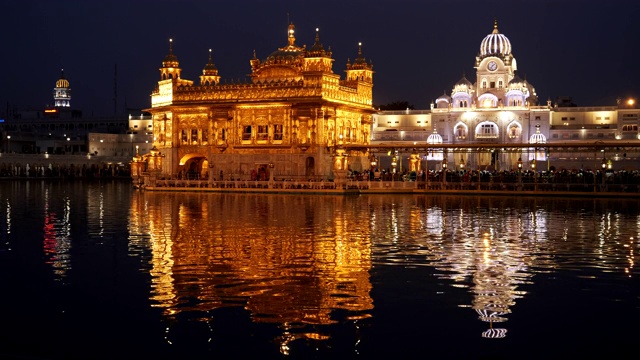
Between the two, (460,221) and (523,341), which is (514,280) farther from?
(460,221)

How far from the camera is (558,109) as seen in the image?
93.2 metres

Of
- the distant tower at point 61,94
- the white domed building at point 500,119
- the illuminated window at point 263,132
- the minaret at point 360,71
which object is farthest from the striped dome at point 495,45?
the distant tower at point 61,94

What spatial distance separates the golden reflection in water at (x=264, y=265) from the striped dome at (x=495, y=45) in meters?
74.0

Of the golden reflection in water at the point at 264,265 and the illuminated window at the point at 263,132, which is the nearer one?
the golden reflection in water at the point at 264,265

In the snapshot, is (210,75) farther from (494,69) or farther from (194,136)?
(494,69)

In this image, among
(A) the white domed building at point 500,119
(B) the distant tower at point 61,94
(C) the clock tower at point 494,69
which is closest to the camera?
(A) the white domed building at point 500,119

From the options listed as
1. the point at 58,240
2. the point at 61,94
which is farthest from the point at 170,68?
the point at 61,94

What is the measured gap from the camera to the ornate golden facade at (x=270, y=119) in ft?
178

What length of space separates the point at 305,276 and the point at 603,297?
5325 mm

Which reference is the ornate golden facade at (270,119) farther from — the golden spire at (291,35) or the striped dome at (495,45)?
the striped dome at (495,45)

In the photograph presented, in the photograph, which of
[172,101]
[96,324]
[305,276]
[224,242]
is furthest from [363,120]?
[96,324]

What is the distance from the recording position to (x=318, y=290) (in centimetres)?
1364

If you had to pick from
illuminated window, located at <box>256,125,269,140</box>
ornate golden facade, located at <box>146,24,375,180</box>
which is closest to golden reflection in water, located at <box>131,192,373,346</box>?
ornate golden facade, located at <box>146,24,375,180</box>

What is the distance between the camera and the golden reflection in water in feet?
40.8
